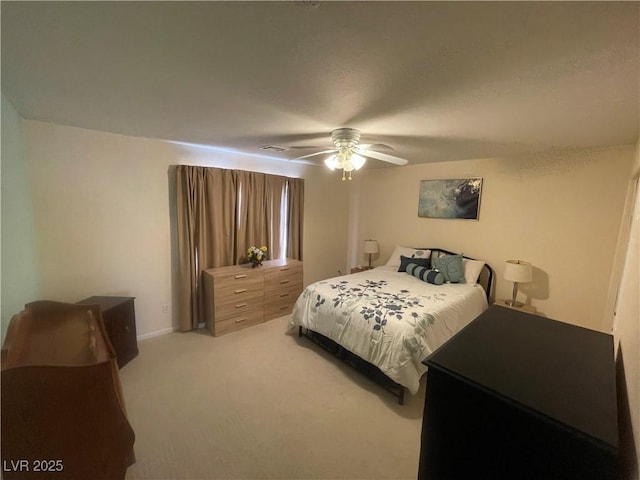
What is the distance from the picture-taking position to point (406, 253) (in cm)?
400

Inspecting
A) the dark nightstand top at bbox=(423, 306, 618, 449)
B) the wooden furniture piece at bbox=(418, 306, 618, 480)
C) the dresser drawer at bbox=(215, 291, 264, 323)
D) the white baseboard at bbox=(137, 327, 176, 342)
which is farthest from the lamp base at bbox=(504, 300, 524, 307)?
the white baseboard at bbox=(137, 327, 176, 342)

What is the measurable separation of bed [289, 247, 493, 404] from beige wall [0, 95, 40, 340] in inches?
89.1

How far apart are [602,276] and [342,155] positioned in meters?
3.04

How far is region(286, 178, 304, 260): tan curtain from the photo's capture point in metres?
3.98

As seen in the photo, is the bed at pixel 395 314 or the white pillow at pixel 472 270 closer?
the bed at pixel 395 314

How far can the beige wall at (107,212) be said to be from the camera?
7.64 ft

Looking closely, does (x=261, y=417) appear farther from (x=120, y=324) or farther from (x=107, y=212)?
(x=107, y=212)

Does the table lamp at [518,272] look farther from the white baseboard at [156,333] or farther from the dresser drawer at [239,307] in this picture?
the white baseboard at [156,333]

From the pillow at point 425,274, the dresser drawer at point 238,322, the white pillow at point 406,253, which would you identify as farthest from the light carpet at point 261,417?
the white pillow at point 406,253

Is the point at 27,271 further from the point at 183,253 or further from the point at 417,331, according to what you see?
the point at 417,331

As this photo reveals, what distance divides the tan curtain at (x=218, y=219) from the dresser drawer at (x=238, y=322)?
1.13ft

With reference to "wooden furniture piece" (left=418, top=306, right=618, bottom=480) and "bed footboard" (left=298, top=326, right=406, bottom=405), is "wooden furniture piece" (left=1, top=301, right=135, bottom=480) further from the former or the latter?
"bed footboard" (left=298, top=326, right=406, bottom=405)

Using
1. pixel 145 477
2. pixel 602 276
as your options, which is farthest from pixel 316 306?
pixel 602 276

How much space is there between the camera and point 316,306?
9.14 feet
